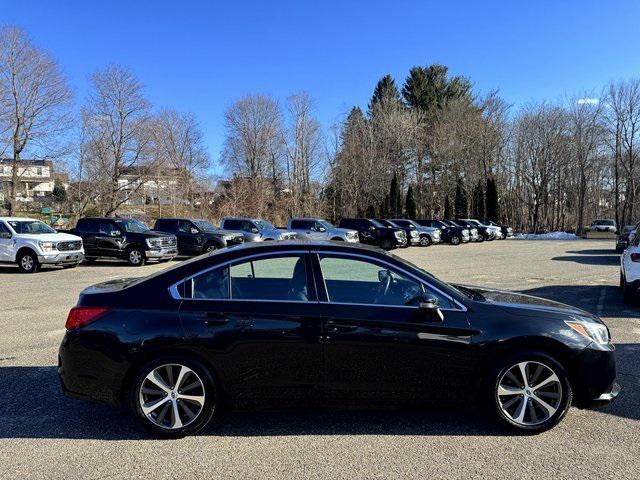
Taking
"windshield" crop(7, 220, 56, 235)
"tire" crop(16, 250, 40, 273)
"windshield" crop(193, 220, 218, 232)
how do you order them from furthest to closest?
"windshield" crop(193, 220, 218, 232) < "windshield" crop(7, 220, 56, 235) < "tire" crop(16, 250, 40, 273)

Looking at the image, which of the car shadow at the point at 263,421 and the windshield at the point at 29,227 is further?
the windshield at the point at 29,227

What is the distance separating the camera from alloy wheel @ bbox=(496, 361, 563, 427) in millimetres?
3965

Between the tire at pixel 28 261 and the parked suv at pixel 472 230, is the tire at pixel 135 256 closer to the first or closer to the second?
the tire at pixel 28 261

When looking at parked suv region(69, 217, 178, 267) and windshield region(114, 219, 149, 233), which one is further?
windshield region(114, 219, 149, 233)

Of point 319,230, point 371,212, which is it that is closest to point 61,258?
point 319,230

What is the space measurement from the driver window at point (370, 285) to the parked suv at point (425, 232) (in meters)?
27.8

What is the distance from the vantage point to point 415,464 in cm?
346

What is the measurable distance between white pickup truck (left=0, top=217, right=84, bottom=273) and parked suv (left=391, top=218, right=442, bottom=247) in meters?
21.0

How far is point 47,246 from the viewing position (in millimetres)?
16328

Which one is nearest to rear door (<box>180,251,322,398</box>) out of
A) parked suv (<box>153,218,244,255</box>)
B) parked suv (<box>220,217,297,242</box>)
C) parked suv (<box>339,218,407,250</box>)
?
parked suv (<box>153,218,244,255</box>)

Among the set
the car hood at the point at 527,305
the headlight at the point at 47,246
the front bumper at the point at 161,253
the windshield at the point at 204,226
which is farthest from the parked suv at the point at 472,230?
the car hood at the point at 527,305

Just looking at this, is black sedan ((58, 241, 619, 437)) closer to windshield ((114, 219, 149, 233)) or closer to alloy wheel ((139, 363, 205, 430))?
alloy wheel ((139, 363, 205, 430))

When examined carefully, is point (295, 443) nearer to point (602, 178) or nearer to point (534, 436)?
point (534, 436)

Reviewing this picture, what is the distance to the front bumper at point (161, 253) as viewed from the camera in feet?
62.2
